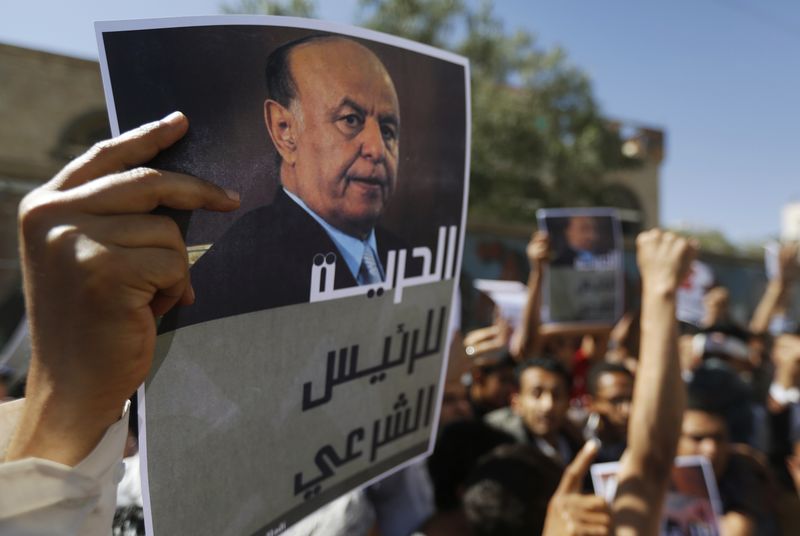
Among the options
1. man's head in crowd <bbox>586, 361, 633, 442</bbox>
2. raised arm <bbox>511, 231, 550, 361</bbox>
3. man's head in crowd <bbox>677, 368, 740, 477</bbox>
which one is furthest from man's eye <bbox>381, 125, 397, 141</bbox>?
raised arm <bbox>511, 231, 550, 361</bbox>

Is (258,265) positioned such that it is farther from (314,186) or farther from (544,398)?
(544,398)

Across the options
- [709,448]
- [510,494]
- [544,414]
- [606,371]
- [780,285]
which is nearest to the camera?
[510,494]

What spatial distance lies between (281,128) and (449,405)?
5.51 ft

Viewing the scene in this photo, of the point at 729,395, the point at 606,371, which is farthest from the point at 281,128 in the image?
the point at 729,395

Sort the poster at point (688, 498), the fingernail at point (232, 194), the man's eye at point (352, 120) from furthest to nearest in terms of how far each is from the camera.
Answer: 1. the poster at point (688, 498)
2. the man's eye at point (352, 120)
3. the fingernail at point (232, 194)

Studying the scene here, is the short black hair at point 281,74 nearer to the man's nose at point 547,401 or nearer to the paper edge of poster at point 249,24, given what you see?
the paper edge of poster at point 249,24

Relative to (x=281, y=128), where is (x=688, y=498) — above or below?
below

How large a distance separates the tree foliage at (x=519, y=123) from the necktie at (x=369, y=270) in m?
11.6

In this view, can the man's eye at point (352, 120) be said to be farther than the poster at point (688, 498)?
No

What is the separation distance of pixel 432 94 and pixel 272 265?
0.40 metres

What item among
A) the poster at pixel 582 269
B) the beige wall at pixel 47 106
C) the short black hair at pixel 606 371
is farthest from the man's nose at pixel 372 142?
the beige wall at pixel 47 106

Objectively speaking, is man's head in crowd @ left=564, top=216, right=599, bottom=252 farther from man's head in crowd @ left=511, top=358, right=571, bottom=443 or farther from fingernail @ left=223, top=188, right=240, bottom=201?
fingernail @ left=223, top=188, right=240, bottom=201

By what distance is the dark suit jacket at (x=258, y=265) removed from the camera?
0.75 metres

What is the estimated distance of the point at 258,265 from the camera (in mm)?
805
